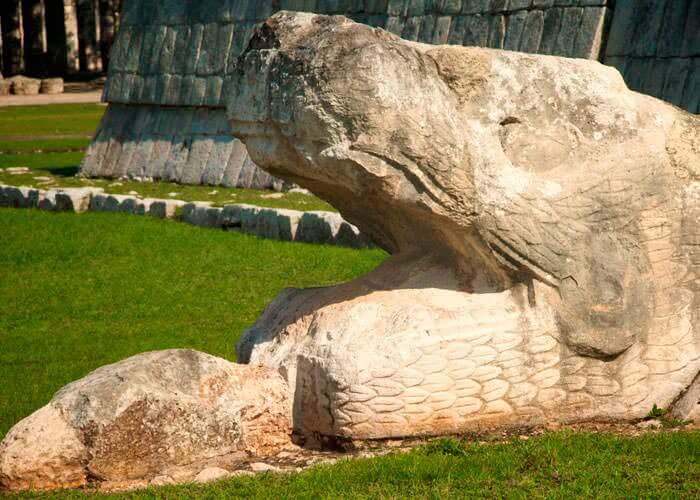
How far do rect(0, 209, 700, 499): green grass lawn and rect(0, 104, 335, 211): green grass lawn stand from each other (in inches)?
83.3

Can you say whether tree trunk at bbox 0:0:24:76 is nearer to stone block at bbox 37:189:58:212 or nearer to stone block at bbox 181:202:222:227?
stone block at bbox 37:189:58:212

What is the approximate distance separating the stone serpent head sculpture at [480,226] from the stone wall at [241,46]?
6718 millimetres

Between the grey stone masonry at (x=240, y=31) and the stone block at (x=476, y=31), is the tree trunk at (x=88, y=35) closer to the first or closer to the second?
the grey stone masonry at (x=240, y=31)

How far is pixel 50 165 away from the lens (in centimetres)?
2402

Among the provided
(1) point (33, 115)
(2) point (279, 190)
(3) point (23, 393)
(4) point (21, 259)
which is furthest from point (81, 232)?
(1) point (33, 115)

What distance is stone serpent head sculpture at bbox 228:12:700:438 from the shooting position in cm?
579

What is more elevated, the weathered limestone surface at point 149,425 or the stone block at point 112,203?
the weathered limestone surface at point 149,425

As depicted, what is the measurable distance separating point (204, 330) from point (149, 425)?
155 inches

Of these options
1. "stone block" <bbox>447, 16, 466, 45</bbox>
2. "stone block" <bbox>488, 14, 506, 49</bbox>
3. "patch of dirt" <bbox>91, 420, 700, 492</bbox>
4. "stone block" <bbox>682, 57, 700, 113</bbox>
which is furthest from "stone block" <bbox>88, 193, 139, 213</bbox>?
"patch of dirt" <bbox>91, 420, 700, 492</bbox>

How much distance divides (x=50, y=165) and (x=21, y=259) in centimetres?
1125

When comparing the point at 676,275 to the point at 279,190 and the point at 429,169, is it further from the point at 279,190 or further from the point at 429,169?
the point at 279,190

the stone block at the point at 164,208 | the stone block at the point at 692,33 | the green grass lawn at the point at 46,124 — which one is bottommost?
the green grass lawn at the point at 46,124

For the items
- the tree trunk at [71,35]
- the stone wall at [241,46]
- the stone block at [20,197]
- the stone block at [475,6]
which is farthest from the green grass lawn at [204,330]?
the tree trunk at [71,35]

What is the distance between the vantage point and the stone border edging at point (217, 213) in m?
13.2
